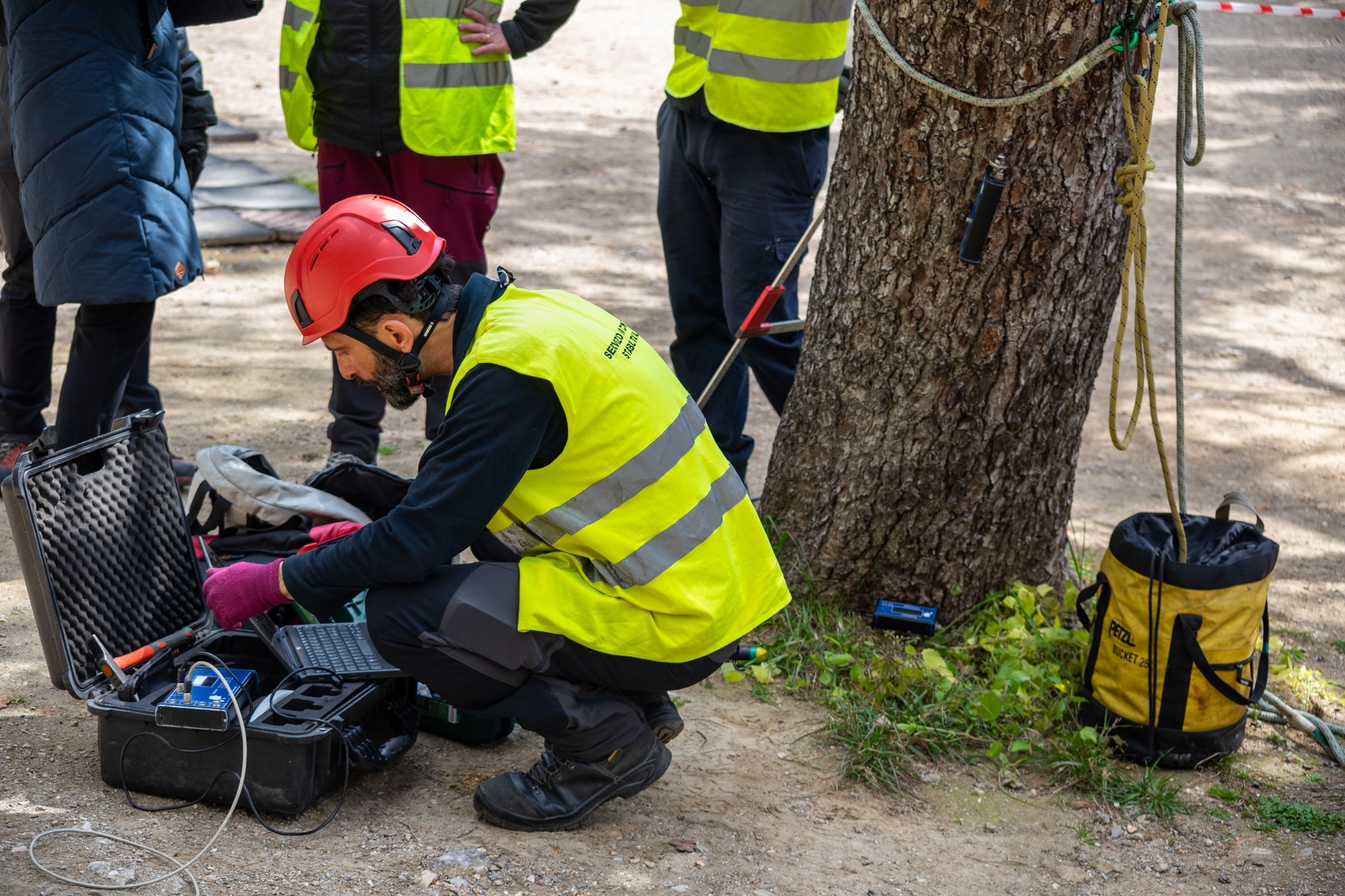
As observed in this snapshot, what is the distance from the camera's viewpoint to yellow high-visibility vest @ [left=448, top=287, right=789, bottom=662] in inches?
100.0

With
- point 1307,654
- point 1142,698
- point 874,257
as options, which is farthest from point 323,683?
point 1307,654

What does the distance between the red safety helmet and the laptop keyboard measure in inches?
27.0

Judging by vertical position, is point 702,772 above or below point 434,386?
below

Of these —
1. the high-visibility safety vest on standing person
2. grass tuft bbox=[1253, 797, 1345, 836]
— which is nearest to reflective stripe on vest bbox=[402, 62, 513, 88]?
the high-visibility safety vest on standing person

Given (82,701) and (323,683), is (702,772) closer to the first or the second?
(323,683)

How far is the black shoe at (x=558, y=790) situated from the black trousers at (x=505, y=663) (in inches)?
1.7

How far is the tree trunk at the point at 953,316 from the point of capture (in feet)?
10.2

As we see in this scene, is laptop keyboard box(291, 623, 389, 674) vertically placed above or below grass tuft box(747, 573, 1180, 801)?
above

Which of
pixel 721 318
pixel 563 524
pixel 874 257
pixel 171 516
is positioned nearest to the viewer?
pixel 563 524

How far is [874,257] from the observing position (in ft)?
11.0

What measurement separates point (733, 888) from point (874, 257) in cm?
165

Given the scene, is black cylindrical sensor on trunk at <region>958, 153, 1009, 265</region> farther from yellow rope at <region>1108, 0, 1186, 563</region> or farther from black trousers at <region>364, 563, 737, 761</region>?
black trousers at <region>364, 563, 737, 761</region>

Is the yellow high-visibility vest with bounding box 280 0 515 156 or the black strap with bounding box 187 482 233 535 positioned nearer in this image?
the black strap with bounding box 187 482 233 535

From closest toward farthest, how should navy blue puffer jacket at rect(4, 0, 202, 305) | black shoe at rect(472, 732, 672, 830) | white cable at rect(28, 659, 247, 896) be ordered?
1. white cable at rect(28, 659, 247, 896)
2. black shoe at rect(472, 732, 672, 830)
3. navy blue puffer jacket at rect(4, 0, 202, 305)
